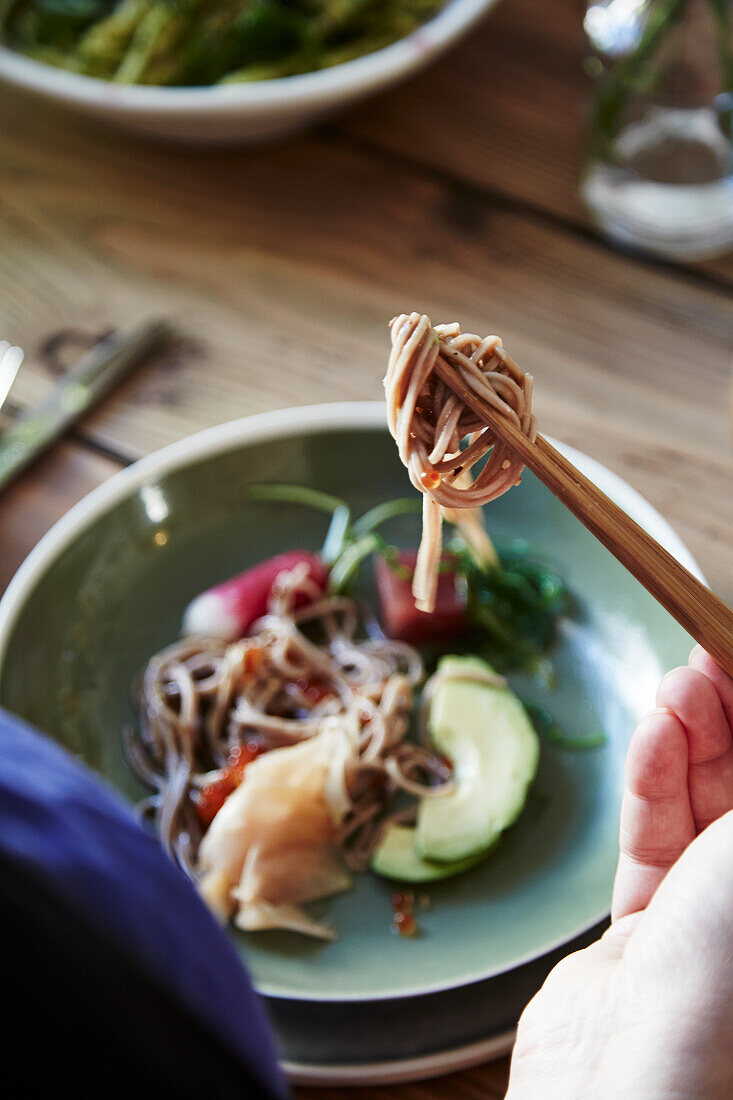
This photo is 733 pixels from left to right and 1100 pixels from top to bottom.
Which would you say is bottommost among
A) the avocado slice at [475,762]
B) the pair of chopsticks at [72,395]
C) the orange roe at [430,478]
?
the pair of chopsticks at [72,395]

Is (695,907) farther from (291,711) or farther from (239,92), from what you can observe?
(239,92)

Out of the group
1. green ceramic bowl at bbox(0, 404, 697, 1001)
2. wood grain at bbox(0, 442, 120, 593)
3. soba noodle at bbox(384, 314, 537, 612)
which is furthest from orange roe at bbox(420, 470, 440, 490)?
wood grain at bbox(0, 442, 120, 593)

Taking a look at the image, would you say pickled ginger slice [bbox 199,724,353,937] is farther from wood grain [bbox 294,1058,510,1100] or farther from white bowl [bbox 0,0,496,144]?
white bowl [bbox 0,0,496,144]

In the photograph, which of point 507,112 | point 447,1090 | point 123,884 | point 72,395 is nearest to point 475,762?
point 447,1090

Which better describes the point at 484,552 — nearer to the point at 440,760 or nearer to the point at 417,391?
the point at 440,760

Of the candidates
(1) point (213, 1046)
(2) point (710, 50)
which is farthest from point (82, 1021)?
(2) point (710, 50)

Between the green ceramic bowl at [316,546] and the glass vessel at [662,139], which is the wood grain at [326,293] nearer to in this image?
the glass vessel at [662,139]

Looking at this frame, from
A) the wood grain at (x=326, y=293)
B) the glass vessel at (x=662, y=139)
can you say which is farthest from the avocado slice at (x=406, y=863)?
the glass vessel at (x=662, y=139)
